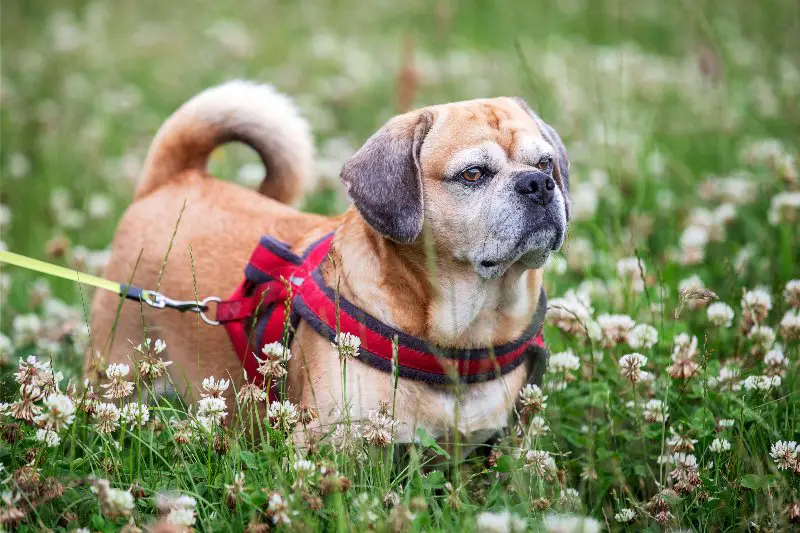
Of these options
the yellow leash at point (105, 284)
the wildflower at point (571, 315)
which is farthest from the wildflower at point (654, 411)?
the yellow leash at point (105, 284)

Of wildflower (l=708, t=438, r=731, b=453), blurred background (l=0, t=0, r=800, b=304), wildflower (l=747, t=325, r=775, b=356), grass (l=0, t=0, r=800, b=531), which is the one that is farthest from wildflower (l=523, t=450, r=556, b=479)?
blurred background (l=0, t=0, r=800, b=304)

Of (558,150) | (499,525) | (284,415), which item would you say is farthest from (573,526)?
(558,150)

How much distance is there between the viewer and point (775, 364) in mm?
3232

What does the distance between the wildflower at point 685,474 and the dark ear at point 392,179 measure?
111 centimetres

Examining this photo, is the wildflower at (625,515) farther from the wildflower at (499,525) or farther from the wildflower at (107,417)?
the wildflower at (107,417)

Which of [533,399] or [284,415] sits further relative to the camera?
[533,399]

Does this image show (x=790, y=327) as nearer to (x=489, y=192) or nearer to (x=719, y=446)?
(x=719, y=446)

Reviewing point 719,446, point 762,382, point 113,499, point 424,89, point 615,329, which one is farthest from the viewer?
point 424,89

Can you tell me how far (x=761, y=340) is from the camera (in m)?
3.39

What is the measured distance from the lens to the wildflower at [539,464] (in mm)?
2742

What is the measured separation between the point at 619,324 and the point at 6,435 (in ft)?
7.09

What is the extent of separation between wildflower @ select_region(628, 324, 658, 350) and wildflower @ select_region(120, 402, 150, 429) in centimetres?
178

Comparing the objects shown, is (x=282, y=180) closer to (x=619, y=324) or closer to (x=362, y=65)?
(x=619, y=324)

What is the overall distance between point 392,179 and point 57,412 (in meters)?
1.33
